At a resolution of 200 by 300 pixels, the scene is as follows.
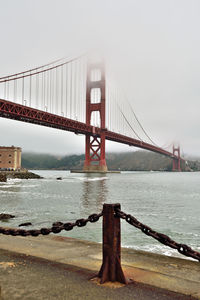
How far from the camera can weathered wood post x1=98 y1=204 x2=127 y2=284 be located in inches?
99.6

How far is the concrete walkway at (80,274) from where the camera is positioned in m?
2.33

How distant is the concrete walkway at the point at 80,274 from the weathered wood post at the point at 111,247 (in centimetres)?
9

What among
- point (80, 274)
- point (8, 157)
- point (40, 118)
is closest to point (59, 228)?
point (80, 274)

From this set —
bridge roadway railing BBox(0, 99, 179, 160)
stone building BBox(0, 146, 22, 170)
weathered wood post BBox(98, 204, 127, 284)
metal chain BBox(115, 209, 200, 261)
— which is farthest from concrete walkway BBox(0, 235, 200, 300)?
stone building BBox(0, 146, 22, 170)

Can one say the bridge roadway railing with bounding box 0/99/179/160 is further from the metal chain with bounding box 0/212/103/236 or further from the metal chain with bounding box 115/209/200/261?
the metal chain with bounding box 115/209/200/261

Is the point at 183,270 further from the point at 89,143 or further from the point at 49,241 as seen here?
the point at 89,143

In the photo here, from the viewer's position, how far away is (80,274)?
276 cm

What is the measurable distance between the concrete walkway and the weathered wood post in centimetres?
9

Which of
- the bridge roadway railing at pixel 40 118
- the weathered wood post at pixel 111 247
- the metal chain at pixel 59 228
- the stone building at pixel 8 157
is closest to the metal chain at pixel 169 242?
the weathered wood post at pixel 111 247

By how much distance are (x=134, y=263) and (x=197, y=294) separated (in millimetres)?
985

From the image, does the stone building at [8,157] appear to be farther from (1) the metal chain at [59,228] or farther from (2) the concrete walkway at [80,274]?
(1) the metal chain at [59,228]

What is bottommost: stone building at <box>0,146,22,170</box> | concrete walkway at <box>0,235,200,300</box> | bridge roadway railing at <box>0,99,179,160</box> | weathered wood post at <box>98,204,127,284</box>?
concrete walkway at <box>0,235,200,300</box>

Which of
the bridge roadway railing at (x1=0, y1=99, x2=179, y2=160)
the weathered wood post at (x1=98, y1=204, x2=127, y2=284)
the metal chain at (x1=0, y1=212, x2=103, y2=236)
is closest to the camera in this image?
the weathered wood post at (x1=98, y1=204, x2=127, y2=284)

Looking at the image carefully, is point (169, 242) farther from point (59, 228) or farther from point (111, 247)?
point (59, 228)
